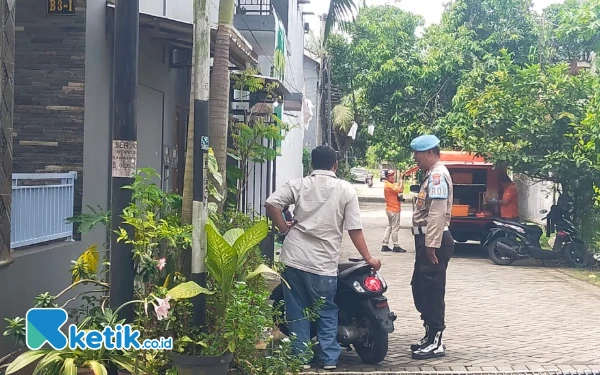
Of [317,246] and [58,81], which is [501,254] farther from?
[58,81]

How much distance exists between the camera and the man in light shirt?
6.19m

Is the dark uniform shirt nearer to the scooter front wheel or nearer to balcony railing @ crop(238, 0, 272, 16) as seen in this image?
the scooter front wheel

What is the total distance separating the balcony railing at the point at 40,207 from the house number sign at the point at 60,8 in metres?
1.70

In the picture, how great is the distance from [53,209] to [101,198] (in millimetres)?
1124

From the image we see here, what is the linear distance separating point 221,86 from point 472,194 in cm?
1063

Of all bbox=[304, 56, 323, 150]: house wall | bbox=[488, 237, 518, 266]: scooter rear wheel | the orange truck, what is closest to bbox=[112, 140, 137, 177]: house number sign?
bbox=[488, 237, 518, 266]: scooter rear wheel

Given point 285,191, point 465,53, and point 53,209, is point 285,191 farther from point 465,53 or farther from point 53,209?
point 465,53

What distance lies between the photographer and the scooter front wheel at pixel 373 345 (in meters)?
6.34

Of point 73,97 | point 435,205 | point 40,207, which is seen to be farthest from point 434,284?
point 73,97

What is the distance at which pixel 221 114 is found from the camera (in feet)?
21.1

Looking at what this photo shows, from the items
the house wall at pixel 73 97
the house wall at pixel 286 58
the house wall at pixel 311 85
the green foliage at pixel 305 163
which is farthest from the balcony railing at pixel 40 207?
the house wall at pixel 311 85

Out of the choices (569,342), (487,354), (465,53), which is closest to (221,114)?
(487,354)

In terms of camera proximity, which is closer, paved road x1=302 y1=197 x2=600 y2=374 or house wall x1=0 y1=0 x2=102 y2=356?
paved road x1=302 y1=197 x2=600 y2=374

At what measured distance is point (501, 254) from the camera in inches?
575
